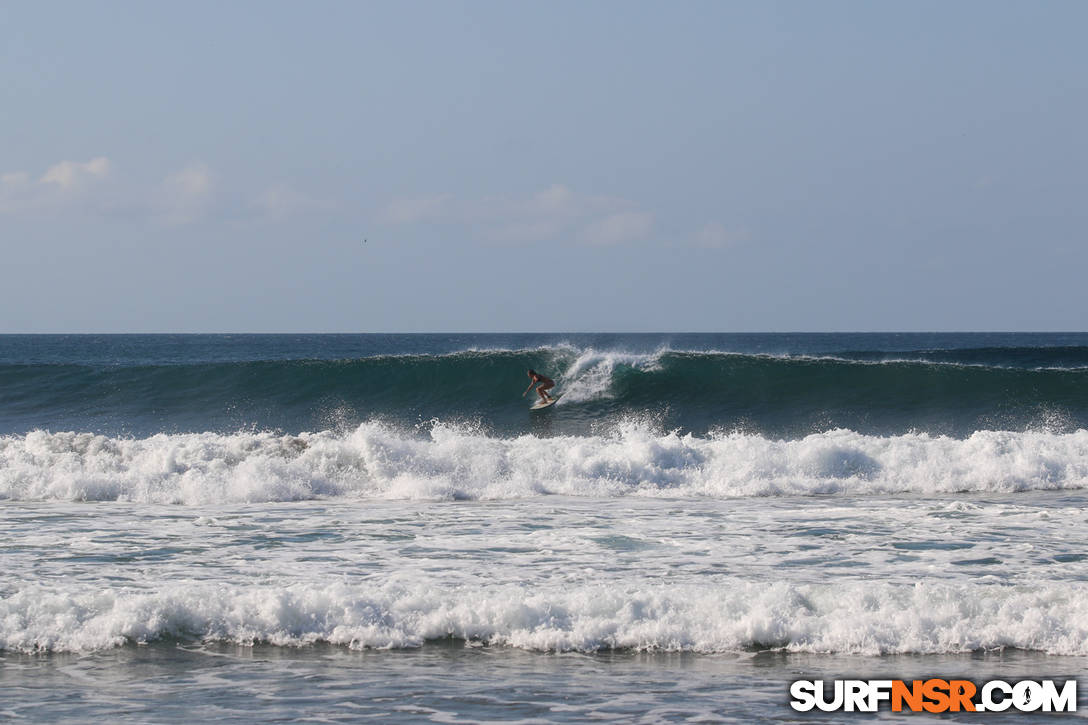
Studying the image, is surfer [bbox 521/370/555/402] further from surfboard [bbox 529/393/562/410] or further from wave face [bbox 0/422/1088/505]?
wave face [bbox 0/422/1088/505]

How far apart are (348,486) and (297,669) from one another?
815 centimetres

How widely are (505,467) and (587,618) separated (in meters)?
8.14

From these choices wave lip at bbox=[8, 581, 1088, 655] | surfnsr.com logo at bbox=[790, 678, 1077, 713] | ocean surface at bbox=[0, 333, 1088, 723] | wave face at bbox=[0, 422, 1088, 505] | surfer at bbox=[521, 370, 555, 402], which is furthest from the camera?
surfer at bbox=[521, 370, 555, 402]

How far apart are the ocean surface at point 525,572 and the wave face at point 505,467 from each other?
1.9 inches

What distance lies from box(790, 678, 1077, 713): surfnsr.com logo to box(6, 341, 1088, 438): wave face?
602 inches

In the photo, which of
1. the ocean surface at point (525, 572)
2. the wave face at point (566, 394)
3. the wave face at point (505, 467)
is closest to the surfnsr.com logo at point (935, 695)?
the ocean surface at point (525, 572)

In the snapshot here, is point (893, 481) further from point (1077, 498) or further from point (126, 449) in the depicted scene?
point (126, 449)

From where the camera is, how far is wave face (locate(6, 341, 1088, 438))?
75.6 ft

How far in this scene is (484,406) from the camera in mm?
24984

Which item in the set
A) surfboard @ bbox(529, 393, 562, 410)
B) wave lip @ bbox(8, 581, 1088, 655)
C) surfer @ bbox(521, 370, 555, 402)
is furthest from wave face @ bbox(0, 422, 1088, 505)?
surfboard @ bbox(529, 393, 562, 410)

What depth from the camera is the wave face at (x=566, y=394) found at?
23.0 metres

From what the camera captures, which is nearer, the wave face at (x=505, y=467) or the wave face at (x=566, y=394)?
the wave face at (x=505, y=467)

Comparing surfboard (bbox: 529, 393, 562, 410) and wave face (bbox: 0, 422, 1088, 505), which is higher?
surfboard (bbox: 529, 393, 562, 410)

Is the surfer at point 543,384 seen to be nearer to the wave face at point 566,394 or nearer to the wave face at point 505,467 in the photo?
the wave face at point 566,394
